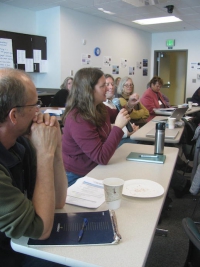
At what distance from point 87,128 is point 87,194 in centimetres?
54

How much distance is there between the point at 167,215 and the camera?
8.09 ft

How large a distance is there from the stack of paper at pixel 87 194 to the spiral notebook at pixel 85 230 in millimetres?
93

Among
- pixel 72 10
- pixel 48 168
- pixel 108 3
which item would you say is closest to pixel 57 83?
pixel 72 10

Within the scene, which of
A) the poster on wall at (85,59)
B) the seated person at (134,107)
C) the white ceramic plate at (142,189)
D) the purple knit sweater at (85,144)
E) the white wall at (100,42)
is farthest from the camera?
the poster on wall at (85,59)

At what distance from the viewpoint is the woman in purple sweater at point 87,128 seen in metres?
1.66

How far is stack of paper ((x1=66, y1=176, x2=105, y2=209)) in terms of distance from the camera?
1162 mm

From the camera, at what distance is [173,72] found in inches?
373

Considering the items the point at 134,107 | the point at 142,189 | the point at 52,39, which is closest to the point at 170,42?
the point at 52,39

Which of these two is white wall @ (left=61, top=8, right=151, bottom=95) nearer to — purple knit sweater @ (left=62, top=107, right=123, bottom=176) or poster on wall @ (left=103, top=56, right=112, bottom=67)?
poster on wall @ (left=103, top=56, right=112, bottom=67)

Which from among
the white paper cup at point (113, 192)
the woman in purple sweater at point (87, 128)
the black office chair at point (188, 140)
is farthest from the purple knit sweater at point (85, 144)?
the black office chair at point (188, 140)

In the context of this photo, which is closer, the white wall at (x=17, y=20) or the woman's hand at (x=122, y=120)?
the woman's hand at (x=122, y=120)

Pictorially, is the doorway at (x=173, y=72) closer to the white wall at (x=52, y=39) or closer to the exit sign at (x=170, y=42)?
the exit sign at (x=170, y=42)

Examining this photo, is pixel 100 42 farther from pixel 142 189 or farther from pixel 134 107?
pixel 142 189

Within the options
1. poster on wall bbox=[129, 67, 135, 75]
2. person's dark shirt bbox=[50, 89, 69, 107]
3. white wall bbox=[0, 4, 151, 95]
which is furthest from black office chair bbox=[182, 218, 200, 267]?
poster on wall bbox=[129, 67, 135, 75]
